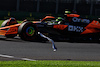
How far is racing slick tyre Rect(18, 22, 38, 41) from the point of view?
10492 mm

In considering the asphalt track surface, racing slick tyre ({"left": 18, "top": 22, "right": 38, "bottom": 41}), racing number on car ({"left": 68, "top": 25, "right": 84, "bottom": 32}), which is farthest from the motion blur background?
the asphalt track surface

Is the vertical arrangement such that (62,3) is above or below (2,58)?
above

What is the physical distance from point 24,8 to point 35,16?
6.75 metres

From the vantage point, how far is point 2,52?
7.97m

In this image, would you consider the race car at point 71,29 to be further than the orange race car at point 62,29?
Yes

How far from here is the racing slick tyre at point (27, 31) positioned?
413 inches

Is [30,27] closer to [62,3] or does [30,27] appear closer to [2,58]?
[2,58]

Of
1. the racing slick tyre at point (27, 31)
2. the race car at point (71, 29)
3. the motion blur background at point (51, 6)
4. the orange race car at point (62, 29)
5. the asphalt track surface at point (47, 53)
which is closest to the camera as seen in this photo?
the asphalt track surface at point (47, 53)

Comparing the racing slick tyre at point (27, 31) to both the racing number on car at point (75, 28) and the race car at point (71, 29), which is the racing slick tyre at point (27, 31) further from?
the racing number on car at point (75, 28)

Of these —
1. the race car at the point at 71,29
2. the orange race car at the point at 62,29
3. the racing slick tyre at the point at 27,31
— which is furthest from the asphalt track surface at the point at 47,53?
the race car at the point at 71,29

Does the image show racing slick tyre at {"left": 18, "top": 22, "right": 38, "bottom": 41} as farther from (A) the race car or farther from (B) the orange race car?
(A) the race car

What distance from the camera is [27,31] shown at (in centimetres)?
1070

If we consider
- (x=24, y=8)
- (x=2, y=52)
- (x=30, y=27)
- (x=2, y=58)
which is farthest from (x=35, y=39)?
(x=24, y=8)

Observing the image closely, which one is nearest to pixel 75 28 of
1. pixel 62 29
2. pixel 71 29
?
pixel 71 29
